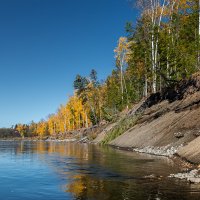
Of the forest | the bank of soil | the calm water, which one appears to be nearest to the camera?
the calm water

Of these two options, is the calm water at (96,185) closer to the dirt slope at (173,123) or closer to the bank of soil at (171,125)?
the bank of soil at (171,125)

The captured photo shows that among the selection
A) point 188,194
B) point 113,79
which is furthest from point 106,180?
point 113,79

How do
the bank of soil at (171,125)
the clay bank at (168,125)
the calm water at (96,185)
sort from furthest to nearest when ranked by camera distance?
the clay bank at (168,125)
the bank of soil at (171,125)
the calm water at (96,185)

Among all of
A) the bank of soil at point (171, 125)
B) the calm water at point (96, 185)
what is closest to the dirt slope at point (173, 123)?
the bank of soil at point (171, 125)

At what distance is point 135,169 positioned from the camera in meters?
22.3

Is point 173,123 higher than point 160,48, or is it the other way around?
point 160,48

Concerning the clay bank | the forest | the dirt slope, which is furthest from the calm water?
the forest

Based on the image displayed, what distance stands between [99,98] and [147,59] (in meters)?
57.4

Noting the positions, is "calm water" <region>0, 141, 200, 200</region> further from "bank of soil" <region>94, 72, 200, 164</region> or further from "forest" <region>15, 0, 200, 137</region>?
"forest" <region>15, 0, 200, 137</region>

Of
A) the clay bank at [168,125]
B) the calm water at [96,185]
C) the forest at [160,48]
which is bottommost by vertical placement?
the calm water at [96,185]

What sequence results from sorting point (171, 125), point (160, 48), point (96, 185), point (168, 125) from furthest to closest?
point (160, 48) → point (168, 125) → point (171, 125) → point (96, 185)

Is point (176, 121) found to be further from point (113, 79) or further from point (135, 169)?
point (113, 79)

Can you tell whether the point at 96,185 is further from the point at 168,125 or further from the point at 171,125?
the point at 168,125

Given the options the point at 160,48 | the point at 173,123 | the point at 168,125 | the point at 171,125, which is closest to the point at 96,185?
the point at 171,125
